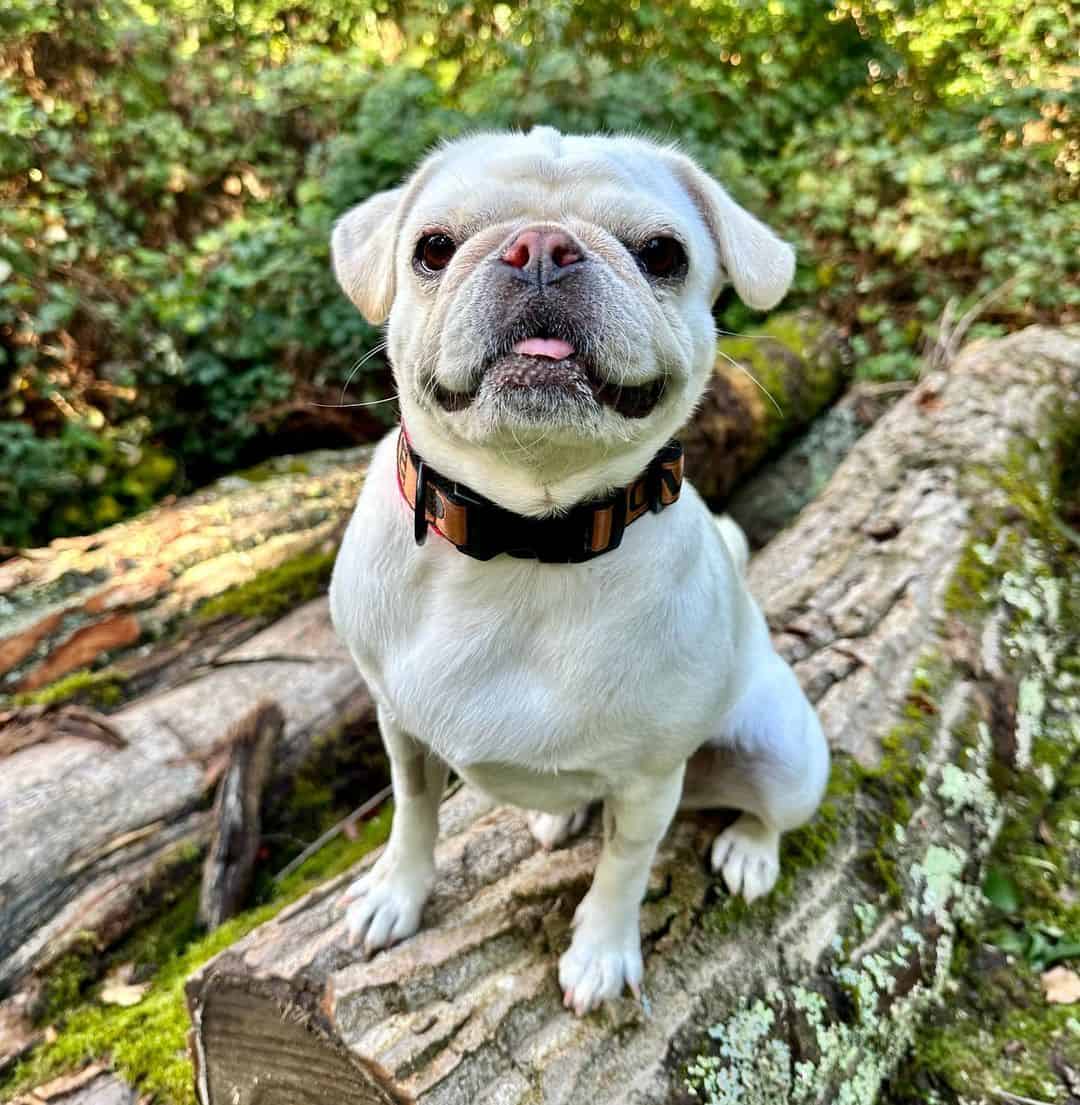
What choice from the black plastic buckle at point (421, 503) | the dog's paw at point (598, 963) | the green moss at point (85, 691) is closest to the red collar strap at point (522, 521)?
the black plastic buckle at point (421, 503)

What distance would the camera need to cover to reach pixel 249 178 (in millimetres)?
6445

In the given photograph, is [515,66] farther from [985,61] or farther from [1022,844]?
[1022,844]

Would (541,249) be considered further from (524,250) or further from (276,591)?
(276,591)

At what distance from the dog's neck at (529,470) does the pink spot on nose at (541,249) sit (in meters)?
0.34

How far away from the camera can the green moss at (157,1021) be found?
2.07 metres

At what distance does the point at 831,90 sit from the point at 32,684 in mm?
8792

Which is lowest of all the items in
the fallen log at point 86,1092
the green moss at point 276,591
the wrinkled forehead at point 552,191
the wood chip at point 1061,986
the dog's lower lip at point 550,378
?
the fallen log at point 86,1092

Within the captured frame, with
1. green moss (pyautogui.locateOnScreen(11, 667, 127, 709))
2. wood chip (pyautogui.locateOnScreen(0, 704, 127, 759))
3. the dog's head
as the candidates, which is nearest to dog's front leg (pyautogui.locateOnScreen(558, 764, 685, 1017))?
the dog's head

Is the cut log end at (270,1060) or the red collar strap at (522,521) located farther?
the cut log end at (270,1060)

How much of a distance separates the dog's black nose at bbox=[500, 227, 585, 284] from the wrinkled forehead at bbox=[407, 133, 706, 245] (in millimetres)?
172

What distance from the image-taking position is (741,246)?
179 centimetres

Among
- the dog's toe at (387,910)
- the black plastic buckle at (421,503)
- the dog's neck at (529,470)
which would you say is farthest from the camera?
the dog's toe at (387,910)

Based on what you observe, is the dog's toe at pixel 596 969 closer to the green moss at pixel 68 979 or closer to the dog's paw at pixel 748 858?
the dog's paw at pixel 748 858

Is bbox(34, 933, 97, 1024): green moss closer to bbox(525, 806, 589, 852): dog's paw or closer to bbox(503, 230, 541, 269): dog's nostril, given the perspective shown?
bbox(525, 806, 589, 852): dog's paw
